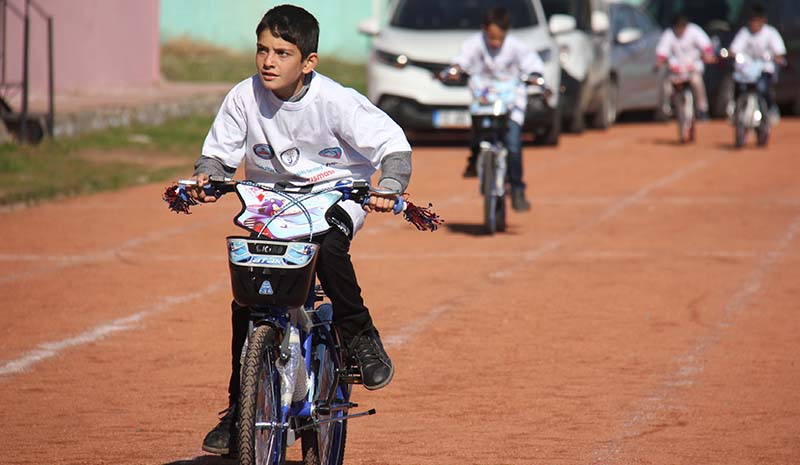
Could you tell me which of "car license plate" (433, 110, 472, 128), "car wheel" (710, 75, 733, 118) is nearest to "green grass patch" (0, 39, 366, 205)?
"car license plate" (433, 110, 472, 128)

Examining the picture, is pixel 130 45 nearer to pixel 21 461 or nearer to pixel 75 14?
pixel 75 14

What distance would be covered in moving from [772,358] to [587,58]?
50.4ft

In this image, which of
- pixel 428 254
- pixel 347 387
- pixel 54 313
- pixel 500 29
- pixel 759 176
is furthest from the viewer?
pixel 759 176

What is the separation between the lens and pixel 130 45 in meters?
27.0

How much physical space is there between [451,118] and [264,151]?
15082 mm

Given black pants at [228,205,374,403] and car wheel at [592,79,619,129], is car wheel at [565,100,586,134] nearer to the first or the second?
car wheel at [592,79,619,129]

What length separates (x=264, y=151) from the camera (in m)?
5.93

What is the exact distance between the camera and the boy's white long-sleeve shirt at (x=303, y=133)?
587 cm

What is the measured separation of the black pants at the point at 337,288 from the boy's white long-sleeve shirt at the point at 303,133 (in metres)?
0.13

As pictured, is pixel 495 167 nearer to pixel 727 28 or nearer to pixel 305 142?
pixel 305 142

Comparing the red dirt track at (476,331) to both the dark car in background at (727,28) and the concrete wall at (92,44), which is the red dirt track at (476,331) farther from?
the dark car in background at (727,28)

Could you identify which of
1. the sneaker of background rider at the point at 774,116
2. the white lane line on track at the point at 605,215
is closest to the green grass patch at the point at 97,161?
the white lane line on track at the point at 605,215

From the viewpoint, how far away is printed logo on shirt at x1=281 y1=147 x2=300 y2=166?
232 inches

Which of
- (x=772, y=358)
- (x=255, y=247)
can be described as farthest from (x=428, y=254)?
(x=255, y=247)
